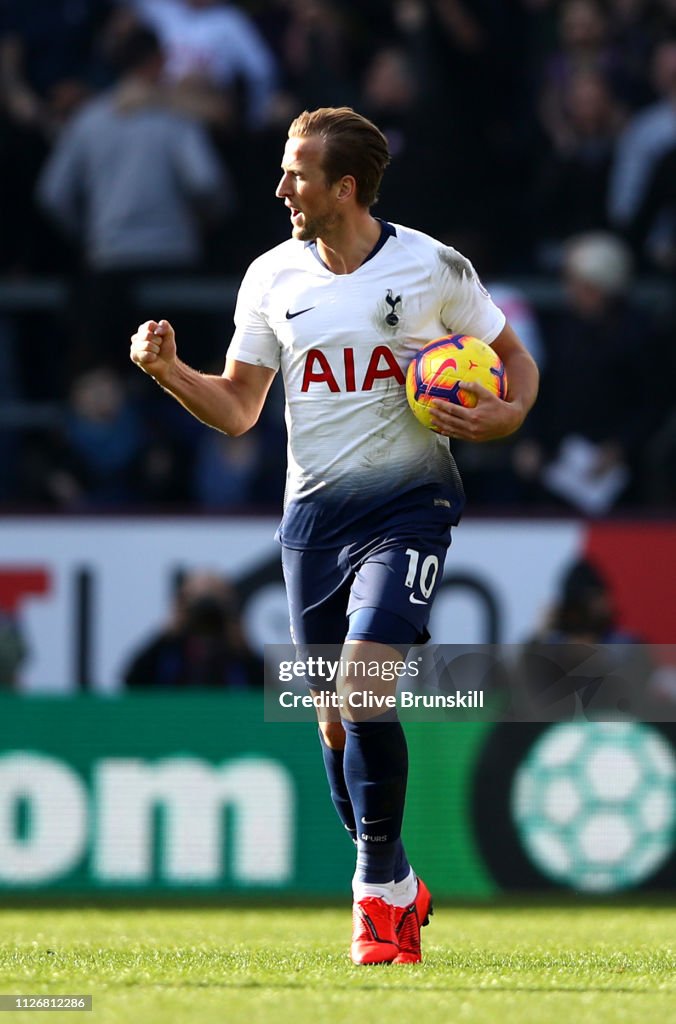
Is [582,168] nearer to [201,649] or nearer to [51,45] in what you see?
[51,45]

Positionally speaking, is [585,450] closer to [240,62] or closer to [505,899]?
[505,899]

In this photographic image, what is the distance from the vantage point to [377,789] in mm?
5410

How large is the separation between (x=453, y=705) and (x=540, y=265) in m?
3.87

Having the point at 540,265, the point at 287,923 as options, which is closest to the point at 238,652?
the point at 287,923

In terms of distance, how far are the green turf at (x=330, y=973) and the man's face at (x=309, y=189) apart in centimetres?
224

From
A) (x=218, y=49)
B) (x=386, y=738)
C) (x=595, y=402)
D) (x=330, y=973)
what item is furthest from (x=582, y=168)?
(x=330, y=973)

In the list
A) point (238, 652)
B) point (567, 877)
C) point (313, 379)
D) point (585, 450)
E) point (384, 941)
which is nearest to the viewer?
point (384, 941)

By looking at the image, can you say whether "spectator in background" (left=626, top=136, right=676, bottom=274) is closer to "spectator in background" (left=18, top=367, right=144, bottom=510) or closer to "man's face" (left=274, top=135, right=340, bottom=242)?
"spectator in background" (left=18, top=367, right=144, bottom=510)

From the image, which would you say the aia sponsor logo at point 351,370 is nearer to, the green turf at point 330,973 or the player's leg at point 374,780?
the player's leg at point 374,780

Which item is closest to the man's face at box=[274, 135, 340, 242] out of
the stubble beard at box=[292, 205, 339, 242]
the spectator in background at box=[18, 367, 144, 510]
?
the stubble beard at box=[292, 205, 339, 242]

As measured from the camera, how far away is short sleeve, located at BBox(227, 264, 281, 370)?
5809mm

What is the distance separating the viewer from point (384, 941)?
209 inches

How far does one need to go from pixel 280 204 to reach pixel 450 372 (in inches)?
272

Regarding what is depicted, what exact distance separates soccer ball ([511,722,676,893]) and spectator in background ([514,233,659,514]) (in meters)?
1.91
